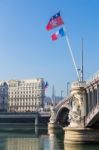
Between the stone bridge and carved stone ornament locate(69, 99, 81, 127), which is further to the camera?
carved stone ornament locate(69, 99, 81, 127)

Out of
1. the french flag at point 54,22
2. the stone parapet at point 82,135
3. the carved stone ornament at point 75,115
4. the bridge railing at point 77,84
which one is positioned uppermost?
the french flag at point 54,22

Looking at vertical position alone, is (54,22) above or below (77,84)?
above

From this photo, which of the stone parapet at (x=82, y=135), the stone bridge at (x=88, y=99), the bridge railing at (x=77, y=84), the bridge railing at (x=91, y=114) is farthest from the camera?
the bridge railing at (x=77, y=84)

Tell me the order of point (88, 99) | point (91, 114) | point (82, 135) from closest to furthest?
point (82, 135)
point (91, 114)
point (88, 99)

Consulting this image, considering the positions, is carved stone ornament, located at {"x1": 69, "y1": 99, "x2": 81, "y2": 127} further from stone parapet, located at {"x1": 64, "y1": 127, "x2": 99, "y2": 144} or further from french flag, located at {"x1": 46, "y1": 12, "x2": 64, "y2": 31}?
french flag, located at {"x1": 46, "y1": 12, "x2": 64, "y2": 31}

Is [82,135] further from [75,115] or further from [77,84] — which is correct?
[77,84]

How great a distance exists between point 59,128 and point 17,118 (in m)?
59.2

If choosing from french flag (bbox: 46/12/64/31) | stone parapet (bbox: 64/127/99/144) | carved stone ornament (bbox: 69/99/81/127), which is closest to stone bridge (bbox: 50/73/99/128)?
carved stone ornament (bbox: 69/99/81/127)

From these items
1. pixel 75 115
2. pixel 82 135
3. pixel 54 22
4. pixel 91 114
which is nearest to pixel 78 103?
pixel 75 115

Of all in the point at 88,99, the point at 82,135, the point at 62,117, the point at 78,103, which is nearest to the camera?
the point at 82,135

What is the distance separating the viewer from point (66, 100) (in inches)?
4665

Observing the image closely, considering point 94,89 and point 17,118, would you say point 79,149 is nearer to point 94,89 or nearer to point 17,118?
point 94,89

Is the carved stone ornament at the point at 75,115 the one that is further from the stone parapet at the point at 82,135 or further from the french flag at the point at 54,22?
the french flag at the point at 54,22

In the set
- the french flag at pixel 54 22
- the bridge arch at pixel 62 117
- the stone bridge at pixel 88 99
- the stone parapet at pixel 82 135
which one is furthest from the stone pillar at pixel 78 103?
the bridge arch at pixel 62 117
